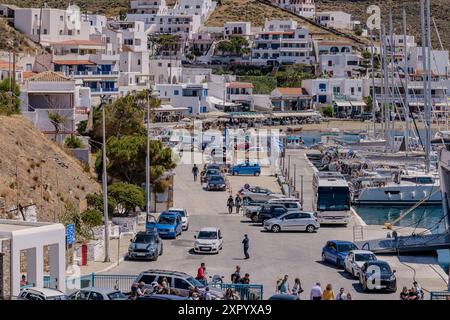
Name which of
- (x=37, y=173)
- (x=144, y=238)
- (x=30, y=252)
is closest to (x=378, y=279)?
(x=144, y=238)

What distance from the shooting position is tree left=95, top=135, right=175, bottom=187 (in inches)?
1775

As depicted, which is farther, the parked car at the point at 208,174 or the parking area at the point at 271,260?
Answer: the parked car at the point at 208,174

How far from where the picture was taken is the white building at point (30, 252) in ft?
78.9

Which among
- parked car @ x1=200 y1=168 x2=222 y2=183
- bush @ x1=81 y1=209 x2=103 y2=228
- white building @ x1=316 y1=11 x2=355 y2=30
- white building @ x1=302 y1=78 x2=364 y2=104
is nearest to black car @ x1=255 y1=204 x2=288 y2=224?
bush @ x1=81 y1=209 x2=103 y2=228

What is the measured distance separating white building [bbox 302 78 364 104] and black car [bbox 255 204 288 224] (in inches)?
3288

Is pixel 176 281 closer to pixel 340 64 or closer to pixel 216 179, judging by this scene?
pixel 216 179

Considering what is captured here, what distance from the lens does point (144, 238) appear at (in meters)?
33.2

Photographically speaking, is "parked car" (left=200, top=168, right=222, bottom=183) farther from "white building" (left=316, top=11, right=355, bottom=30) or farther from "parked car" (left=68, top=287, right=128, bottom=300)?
"white building" (left=316, top=11, right=355, bottom=30)

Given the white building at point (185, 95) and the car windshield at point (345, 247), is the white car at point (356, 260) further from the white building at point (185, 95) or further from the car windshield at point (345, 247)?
the white building at point (185, 95)

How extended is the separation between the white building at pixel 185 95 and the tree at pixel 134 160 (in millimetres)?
66225

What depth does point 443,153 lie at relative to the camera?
39.5m

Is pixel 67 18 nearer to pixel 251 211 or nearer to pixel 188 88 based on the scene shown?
pixel 188 88

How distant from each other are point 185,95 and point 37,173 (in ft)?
248

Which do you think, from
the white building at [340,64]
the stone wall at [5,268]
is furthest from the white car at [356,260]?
the white building at [340,64]
